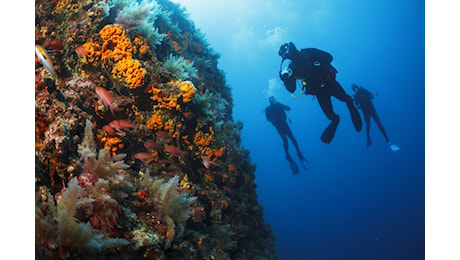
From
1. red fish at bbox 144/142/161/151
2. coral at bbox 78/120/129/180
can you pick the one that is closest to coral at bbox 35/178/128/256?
coral at bbox 78/120/129/180

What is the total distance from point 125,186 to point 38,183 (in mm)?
752

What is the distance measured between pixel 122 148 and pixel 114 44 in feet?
4.76

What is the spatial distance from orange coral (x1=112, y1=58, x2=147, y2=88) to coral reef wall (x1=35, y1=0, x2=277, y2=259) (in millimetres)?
13

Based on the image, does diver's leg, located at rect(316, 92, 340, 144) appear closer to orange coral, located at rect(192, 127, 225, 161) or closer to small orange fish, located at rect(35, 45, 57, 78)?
orange coral, located at rect(192, 127, 225, 161)

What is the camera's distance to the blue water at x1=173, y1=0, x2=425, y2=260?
35.7 meters

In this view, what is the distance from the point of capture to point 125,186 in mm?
2602

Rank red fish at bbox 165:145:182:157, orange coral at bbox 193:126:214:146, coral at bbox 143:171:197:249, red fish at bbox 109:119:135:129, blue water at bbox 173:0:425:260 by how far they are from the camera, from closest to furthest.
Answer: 1. coral at bbox 143:171:197:249
2. red fish at bbox 109:119:135:129
3. red fish at bbox 165:145:182:157
4. orange coral at bbox 193:126:214:146
5. blue water at bbox 173:0:425:260

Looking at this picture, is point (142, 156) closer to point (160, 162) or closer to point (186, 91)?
point (160, 162)

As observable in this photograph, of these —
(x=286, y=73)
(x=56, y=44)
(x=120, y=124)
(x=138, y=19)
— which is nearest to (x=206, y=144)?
(x=120, y=124)

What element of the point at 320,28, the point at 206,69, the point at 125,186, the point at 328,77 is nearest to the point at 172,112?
the point at 125,186

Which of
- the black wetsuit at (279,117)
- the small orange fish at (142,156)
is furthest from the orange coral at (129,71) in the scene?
the black wetsuit at (279,117)

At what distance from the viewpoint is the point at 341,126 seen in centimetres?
9250

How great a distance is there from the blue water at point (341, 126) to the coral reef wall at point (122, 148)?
24.2m

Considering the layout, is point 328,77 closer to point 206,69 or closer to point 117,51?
point 206,69
